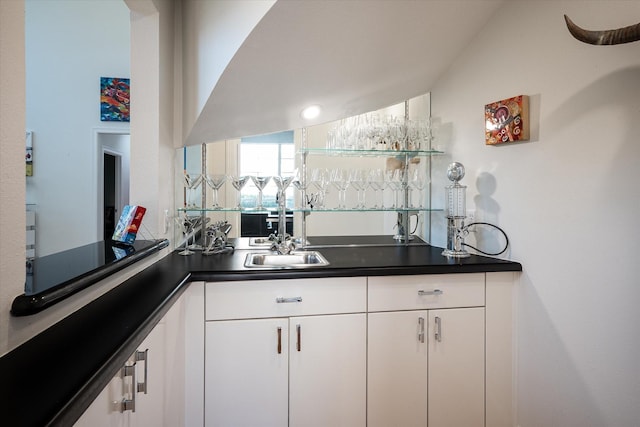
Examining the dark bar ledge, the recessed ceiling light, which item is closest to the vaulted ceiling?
the recessed ceiling light

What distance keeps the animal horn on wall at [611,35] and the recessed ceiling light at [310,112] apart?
1316 mm

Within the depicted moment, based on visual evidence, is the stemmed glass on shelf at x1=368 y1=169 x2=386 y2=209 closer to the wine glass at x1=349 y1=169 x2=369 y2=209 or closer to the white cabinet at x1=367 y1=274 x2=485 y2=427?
the wine glass at x1=349 y1=169 x2=369 y2=209

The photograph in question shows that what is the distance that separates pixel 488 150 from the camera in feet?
6.43

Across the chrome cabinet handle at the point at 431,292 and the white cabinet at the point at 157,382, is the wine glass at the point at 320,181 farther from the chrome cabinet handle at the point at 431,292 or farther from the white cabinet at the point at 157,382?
the white cabinet at the point at 157,382

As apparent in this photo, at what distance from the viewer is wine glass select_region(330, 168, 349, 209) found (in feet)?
7.71

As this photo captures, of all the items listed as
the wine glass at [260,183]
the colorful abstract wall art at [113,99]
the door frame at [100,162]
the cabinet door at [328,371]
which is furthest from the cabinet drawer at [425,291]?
the colorful abstract wall art at [113,99]

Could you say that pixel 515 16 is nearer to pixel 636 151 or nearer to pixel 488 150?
pixel 488 150

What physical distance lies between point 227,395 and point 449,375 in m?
1.08

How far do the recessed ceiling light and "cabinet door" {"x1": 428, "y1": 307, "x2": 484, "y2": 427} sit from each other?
134 cm

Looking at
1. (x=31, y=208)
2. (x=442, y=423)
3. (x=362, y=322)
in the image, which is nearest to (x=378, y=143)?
(x=362, y=322)

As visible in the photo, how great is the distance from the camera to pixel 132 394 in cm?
96

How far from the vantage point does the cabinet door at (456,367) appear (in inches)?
70.0

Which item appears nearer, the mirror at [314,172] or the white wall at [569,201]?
the white wall at [569,201]

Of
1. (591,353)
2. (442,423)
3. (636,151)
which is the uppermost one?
(636,151)
